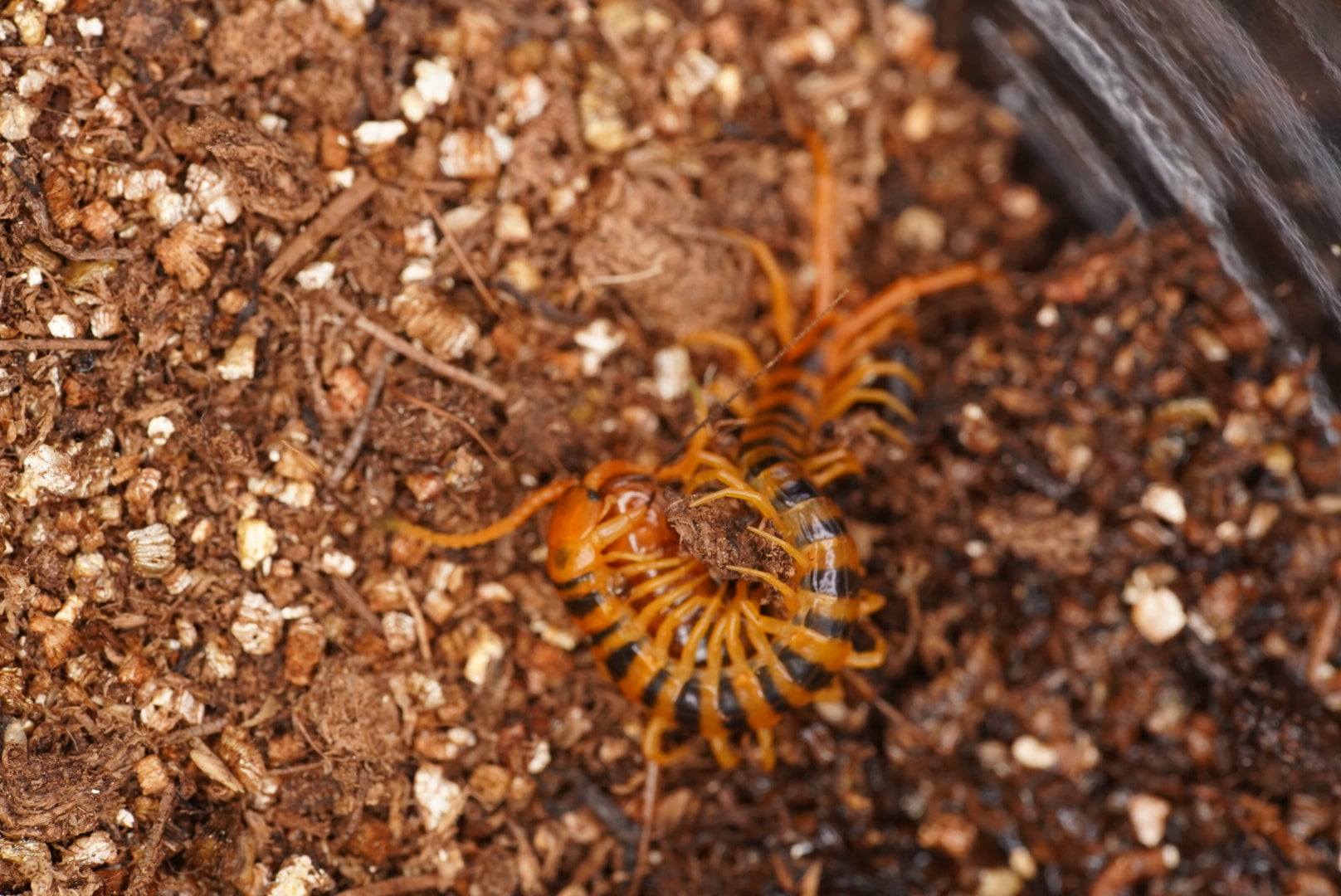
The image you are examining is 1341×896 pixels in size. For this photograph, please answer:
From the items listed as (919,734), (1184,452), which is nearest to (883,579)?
(919,734)

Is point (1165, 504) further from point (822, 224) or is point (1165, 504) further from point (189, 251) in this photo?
point (189, 251)

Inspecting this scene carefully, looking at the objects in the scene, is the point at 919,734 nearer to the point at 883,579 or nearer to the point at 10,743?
the point at 883,579

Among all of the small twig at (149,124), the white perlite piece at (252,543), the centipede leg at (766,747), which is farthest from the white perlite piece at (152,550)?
the centipede leg at (766,747)

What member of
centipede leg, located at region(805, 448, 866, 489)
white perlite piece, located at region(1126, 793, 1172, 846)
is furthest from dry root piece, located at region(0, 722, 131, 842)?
white perlite piece, located at region(1126, 793, 1172, 846)

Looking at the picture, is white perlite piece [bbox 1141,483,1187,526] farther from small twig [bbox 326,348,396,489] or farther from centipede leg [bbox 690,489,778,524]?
small twig [bbox 326,348,396,489]

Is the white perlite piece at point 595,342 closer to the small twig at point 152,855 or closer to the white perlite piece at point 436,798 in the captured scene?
the white perlite piece at point 436,798

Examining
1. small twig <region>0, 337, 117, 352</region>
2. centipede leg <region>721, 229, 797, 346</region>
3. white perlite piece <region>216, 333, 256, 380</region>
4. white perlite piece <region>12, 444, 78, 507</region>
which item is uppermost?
centipede leg <region>721, 229, 797, 346</region>
